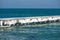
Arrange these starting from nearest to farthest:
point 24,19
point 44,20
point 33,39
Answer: point 33,39
point 24,19
point 44,20

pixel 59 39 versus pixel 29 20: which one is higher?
pixel 29 20

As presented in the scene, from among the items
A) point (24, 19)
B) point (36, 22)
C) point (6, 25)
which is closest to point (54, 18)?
point (36, 22)

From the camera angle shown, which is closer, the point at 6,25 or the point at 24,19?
the point at 6,25

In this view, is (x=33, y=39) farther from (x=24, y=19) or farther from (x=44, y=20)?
(x=44, y=20)

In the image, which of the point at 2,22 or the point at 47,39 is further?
the point at 2,22

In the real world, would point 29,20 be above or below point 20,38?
above

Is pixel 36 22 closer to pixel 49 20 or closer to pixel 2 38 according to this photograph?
pixel 49 20

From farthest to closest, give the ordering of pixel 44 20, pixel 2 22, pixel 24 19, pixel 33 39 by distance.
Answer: pixel 44 20
pixel 24 19
pixel 2 22
pixel 33 39

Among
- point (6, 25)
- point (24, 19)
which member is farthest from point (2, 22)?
point (24, 19)

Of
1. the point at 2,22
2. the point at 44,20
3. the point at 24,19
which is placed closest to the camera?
the point at 2,22
